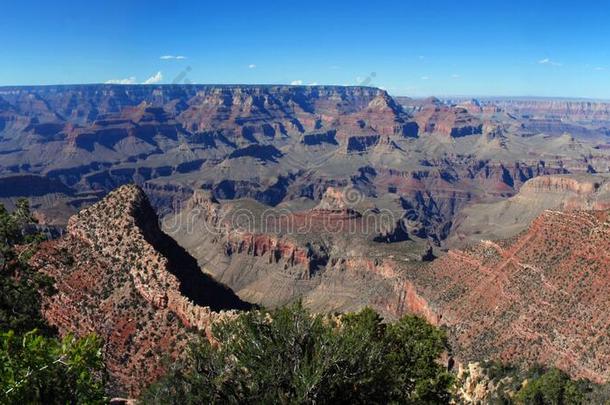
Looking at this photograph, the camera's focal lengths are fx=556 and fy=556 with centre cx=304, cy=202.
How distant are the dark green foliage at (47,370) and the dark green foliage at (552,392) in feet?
112

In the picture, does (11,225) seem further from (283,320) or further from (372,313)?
(372,313)

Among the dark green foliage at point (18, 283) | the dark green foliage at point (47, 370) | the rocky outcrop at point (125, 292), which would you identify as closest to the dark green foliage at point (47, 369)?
the dark green foliage at point (47, 370)

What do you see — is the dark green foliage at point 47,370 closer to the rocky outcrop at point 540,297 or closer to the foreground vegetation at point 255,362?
the foreground vegetation at point 255,362

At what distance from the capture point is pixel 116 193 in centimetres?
6512

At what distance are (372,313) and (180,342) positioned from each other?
54.2ft

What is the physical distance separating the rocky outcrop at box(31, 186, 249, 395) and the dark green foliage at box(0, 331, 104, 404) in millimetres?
20457

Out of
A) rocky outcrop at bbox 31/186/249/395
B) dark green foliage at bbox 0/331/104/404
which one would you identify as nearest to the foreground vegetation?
dark green foliage at bbox 0/331/104/404

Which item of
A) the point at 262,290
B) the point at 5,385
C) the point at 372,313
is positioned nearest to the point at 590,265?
the point at 372,313

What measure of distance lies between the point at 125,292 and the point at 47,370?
33.2 metres

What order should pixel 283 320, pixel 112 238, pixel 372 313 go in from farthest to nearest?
pixel 112 238, pixel 372 313, pixel 283 320

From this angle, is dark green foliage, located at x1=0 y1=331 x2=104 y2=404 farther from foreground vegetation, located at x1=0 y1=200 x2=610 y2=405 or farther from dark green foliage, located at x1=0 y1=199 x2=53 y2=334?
dark green foliage, located at x1=0 y1=199 x2=53 y2=334

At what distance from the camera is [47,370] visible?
18203 mm

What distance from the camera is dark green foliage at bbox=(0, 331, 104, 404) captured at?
56.4 ft

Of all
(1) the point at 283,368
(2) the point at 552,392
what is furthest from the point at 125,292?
(2) the point at 552,392
